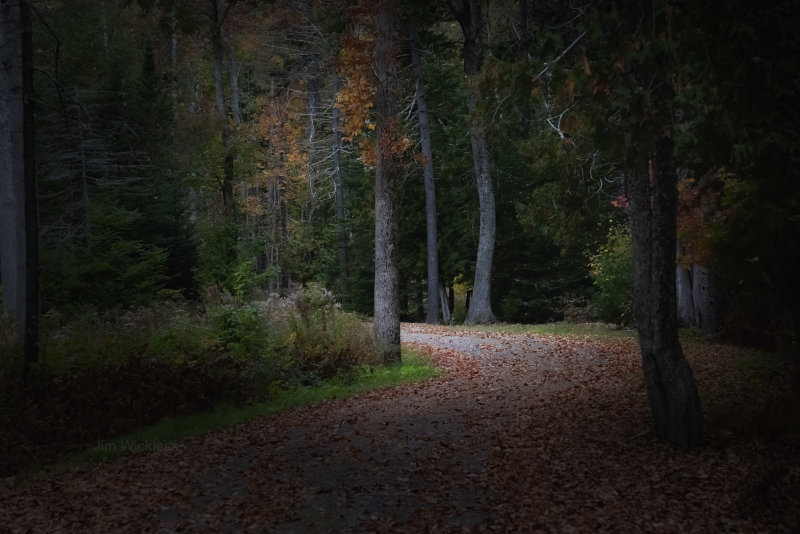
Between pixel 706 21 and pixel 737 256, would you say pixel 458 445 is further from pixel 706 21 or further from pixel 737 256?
pixel 706 21

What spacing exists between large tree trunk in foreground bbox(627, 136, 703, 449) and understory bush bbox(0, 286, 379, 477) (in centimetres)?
619

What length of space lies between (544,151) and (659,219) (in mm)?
13573

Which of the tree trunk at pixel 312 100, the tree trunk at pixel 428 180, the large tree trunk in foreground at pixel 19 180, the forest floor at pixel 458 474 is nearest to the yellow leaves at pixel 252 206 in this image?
the tree trunk at pixel 312 100

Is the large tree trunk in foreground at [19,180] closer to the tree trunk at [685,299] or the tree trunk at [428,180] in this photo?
the tree trunk at [428,180]

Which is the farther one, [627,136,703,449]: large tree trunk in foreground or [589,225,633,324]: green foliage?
[589,225,633,324]: green foliage

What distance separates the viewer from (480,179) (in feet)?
70.2

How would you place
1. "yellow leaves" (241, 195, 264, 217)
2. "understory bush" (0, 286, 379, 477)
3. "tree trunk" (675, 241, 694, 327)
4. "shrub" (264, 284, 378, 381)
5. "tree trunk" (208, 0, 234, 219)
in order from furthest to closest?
"yellow leaves" (241, 195, 264, 217) < "tree trunk" (208, 0, 234, 219) < "tree trunk" (675, 241, 694, 327) < "shrub" (264, 284, 378, 381) < "understory bush" (0, 286, 379, 477)

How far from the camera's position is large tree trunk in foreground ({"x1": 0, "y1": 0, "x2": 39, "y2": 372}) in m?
8.51

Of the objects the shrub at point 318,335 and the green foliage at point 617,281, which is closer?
the shrub at point 318,335

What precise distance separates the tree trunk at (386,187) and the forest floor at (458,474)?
11.2 ft

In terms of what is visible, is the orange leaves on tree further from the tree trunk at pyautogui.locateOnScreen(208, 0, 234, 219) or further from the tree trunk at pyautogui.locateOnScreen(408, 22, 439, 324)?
the tree trunk at pyautogui.locateOnScreen(408, 22, 439, 324)

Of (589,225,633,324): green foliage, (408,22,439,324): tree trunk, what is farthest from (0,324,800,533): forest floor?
(408,22,439,324): tree trunk

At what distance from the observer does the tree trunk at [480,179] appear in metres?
20.6

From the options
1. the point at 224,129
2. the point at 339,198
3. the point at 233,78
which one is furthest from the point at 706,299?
the point at 233,78
